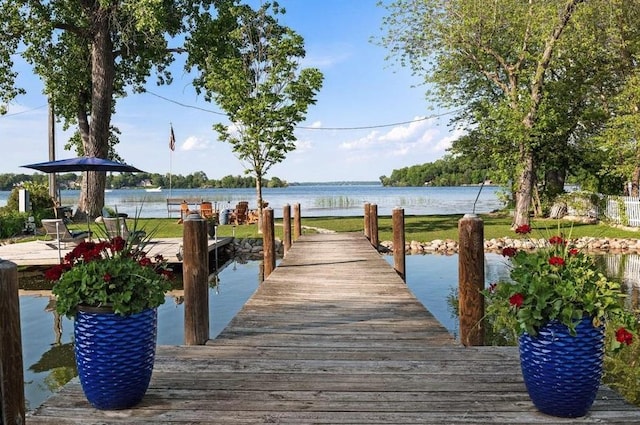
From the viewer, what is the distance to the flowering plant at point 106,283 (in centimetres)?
329

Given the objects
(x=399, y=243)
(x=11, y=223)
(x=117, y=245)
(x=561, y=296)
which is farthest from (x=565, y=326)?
(x=11, y=223)

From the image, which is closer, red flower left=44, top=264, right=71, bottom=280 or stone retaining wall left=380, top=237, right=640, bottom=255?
red flower left=44, top=264, right=71, bottom=280

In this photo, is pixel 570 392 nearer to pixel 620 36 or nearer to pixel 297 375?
pixel 297 375

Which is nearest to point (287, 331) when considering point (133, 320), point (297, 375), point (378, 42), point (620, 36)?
point (297, 375)

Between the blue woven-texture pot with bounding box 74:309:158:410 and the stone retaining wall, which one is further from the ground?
the blue woven-texture pot with bounding box 74:309:158:410

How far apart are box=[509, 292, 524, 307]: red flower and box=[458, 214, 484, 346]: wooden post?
1.53 metres

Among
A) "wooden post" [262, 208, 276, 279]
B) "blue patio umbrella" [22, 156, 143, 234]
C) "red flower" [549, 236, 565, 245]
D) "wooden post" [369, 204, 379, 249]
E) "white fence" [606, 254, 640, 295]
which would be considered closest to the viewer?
"red flower" [549, 236, 565, 245]

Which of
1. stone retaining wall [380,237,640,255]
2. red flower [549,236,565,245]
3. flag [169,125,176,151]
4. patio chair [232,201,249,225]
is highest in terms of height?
flag [169,125,176,151]

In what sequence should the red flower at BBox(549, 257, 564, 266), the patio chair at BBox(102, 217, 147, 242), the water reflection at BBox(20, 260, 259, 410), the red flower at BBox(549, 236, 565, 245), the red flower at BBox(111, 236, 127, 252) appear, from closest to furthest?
the red flower at BBox(549, 257, 564, 266) → the red flower at BBox(549, 236, 565, 245) → the red flower at BBox(111, 236, 127, 252) → the patio chair at BBox(102, 217, 147, 242) → the water reflection at BBox(20, 260, 259, 410)

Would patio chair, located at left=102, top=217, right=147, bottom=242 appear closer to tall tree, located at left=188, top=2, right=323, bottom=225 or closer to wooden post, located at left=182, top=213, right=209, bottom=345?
wooden post, located at left=182, top=213, right=209, bottom=345

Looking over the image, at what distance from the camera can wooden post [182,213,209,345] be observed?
4852 millimetres

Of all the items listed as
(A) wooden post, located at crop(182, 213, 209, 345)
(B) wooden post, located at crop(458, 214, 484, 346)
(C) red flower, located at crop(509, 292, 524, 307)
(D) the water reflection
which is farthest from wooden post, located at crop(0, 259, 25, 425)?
(D) the water reflection

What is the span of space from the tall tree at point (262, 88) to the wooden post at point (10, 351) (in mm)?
18078

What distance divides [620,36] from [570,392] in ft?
82.5
